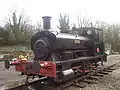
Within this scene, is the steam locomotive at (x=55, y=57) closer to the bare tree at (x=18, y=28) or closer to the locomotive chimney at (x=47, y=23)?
the locomotive chimney at (x=47, y=23)

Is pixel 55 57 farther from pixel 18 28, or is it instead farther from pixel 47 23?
pixel 18 28

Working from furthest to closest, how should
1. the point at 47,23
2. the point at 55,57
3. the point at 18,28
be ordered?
1. the point at 18,28
2. the point at 47,23
3. the point at 55,57

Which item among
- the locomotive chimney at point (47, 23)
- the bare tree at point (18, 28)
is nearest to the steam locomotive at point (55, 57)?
the locomotive chimney at point (47, 23)

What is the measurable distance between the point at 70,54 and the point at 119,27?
39.4 metres

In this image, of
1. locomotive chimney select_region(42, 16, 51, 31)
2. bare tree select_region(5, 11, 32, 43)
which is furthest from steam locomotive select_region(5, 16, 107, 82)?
bare tree select_region(5, 11, 32, 43)

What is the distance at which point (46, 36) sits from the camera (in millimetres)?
7234

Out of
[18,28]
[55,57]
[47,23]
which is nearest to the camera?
[55,57]

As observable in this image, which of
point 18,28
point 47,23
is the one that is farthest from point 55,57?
point 18,28

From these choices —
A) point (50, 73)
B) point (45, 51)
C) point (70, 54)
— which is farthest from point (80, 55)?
point (50, 73)

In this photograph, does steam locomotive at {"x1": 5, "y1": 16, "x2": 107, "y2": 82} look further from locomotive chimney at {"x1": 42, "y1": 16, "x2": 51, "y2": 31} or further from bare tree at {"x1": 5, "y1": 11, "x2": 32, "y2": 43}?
bare tree at {"x1": 5, "y1": 11, "x2": 32, "y2": 43}

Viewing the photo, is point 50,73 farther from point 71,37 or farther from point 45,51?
point 71,37

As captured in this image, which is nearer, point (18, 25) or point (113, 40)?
point (18, 25)

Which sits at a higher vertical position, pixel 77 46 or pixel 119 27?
pixel 119 27

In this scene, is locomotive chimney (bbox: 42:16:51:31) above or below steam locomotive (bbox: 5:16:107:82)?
above
